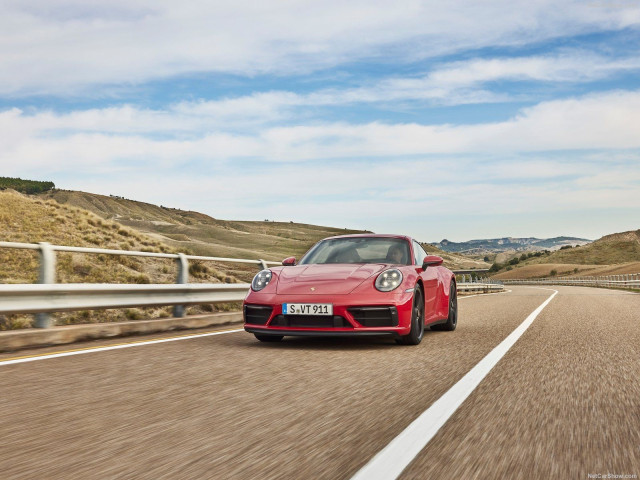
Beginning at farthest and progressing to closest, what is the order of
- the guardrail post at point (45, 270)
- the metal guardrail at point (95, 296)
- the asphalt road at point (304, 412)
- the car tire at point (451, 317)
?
the car tire at point (451, 317) → the guardrail post at point (45, 270) → the metal guardrail at point (95, 296) → the asphalt road at point (304, 412)

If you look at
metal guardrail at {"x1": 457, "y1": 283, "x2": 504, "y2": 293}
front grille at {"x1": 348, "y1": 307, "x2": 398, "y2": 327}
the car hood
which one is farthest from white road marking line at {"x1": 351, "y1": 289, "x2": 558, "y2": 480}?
metal guardrail at {"x1": 457, "y1": 283, "x2": 504, "y2": 293}

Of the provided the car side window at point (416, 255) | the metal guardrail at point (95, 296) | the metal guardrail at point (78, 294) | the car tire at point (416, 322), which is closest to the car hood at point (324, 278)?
the car tire at point (416, 322)

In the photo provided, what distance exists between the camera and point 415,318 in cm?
848

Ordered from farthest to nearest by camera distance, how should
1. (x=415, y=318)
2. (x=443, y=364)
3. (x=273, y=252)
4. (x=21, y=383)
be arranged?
(x=273, y=252) < (x=415, y=318) < (x=443, y=364) < (x=21, y=383)

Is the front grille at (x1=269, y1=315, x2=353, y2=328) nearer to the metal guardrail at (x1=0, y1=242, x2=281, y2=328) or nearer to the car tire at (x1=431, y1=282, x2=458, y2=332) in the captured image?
the metal guardrail at (x1=0, y1=242, x2=281, y2=328)

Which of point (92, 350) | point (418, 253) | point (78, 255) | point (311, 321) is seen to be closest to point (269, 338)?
point (311, 321)

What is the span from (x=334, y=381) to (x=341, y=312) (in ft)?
6.63

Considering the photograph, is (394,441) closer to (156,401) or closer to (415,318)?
(156,401)

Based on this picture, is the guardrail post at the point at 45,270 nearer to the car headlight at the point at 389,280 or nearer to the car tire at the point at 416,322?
the car headlight at the point at 389,280

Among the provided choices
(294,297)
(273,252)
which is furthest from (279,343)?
(273,252)

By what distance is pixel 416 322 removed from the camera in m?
8.52

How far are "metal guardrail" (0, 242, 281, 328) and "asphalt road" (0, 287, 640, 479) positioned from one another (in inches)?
26.7

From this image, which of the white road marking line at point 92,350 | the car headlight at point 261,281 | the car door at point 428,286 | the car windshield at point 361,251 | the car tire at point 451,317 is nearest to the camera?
the white road marking line at point 92,350

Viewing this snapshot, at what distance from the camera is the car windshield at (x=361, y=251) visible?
951cm
